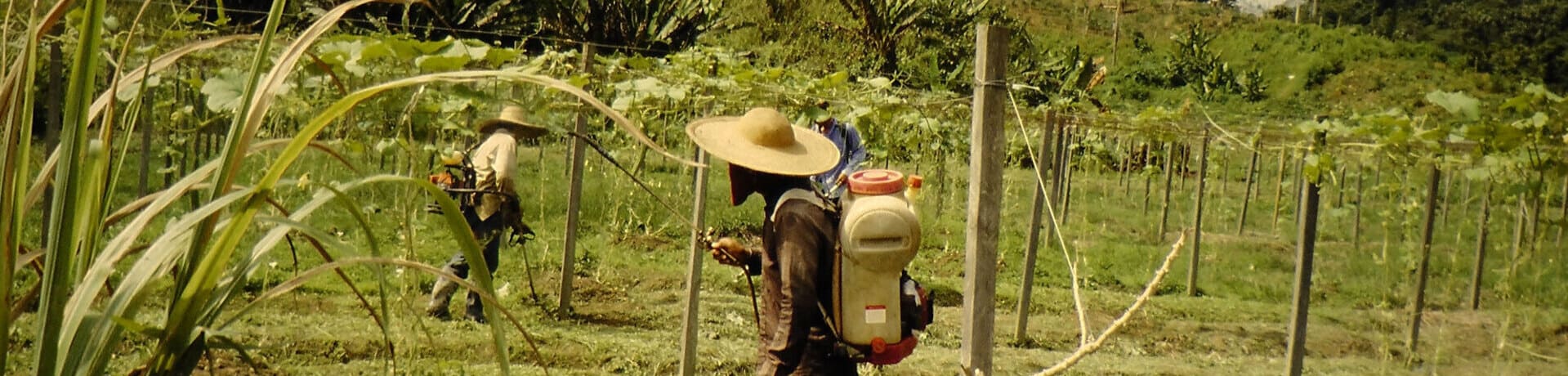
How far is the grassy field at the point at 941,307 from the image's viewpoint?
5.68m

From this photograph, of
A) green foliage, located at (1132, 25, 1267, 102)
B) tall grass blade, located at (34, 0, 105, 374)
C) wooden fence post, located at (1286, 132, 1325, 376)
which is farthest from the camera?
green foliage, located at (1132, 25, 1267, 102)

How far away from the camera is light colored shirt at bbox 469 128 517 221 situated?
6684mm

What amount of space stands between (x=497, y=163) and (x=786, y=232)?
355cm

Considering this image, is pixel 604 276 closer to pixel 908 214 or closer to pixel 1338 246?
pixel 908 214

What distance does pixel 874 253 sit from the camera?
3.37 metres

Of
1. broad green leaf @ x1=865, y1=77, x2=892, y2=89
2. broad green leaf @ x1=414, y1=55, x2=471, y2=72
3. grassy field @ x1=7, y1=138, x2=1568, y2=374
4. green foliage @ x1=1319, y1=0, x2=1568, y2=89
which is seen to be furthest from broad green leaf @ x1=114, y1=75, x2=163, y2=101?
green foliage @ x1=1319, y1=0, x2=1568, y2=89

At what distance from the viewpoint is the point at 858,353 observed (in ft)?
11.7

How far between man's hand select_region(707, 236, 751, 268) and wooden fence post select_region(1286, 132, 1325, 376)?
7.55 feet

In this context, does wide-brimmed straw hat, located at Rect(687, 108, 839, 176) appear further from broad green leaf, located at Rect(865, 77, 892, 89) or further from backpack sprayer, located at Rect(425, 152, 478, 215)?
broad green leaf, located at Rect(865, 77, 892, 89)

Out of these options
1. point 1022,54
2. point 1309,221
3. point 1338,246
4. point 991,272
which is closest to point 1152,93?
point 1022,54

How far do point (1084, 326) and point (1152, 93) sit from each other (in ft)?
114

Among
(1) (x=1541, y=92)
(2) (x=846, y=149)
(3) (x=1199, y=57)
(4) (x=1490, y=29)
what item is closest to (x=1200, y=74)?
(3) (x=1199, y=57)

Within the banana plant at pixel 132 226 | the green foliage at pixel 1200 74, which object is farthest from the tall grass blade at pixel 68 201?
the green foliage at pixel 1200 74

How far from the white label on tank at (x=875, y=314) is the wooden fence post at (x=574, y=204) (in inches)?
122
